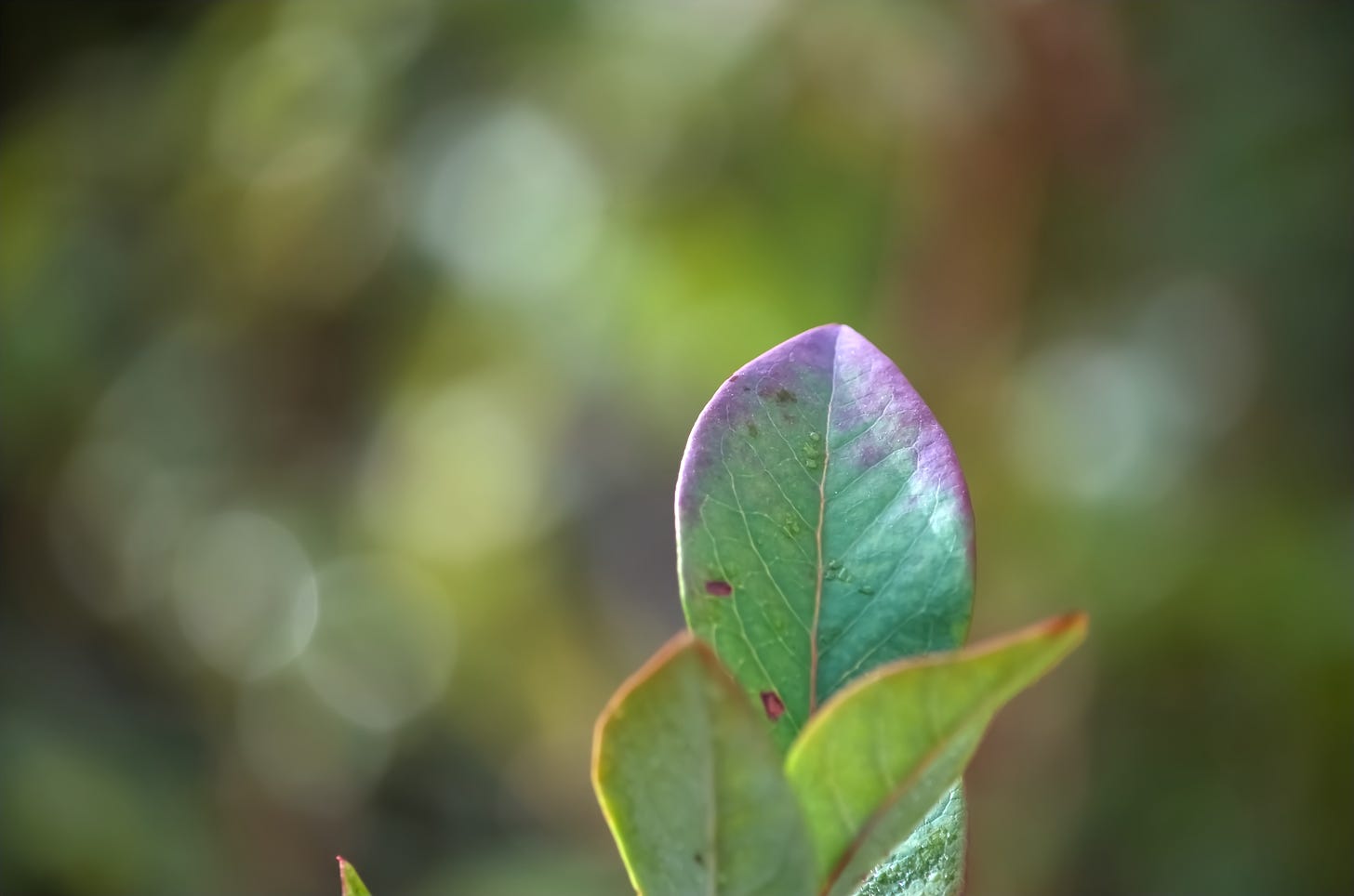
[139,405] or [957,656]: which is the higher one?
[139,405]

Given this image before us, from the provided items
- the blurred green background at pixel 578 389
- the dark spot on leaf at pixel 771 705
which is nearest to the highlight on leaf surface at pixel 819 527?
the dark spot on leaf at pixel 771 705

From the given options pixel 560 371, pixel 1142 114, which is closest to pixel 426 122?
pixel 560 371

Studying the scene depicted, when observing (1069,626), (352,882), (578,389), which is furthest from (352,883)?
(578,389)

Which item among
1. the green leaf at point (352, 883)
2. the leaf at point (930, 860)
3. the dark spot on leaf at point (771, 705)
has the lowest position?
the leaf at point (930, 860)

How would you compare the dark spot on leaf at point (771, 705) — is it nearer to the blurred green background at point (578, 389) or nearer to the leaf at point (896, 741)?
the leaf at point (896, 741)

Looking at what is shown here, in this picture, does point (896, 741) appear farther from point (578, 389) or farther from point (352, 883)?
point (578, 389)

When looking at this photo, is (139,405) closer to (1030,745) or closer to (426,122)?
(426,122)
